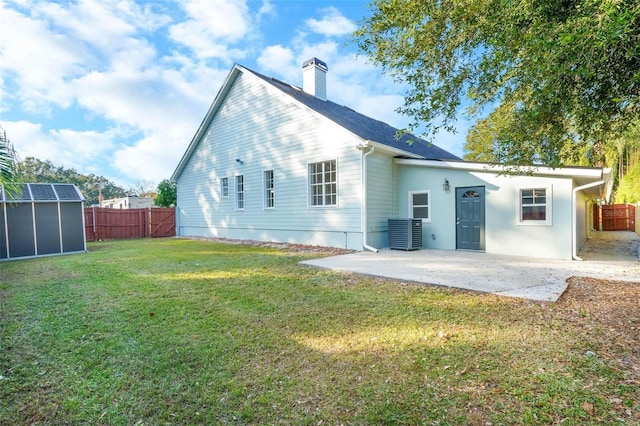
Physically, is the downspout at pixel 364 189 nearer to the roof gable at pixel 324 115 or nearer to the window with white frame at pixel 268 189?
the roof gable at pixel 324 115

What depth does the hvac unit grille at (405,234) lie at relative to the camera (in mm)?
9711

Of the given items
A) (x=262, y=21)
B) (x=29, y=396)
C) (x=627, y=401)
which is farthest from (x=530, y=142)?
(x=262, y=21)

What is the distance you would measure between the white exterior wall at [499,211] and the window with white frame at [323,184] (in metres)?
2.37

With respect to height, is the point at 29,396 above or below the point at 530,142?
below

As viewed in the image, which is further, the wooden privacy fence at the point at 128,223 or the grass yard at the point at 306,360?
the wooden privacy fence at the point at 128,223

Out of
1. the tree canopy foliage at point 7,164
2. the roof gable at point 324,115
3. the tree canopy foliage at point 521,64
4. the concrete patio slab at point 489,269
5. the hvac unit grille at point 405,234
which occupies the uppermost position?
the roof gable at point 324,115

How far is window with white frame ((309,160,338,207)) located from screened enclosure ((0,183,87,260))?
8.39 meters

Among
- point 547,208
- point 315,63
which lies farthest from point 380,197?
point 315,63

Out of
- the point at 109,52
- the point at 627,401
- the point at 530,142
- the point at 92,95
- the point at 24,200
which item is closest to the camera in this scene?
the point at 627,401

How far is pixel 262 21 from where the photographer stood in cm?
1031

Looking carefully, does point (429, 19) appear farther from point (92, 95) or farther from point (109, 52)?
point (92, 95)

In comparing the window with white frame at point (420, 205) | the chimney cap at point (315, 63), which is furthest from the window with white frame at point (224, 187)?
the window with white frame at point (420, 205)

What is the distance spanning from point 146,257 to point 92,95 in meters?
9.74

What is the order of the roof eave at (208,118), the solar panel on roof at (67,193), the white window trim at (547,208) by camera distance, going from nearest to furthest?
the white window trim at (547,208), the solar panel on roof at (67,193), the roof eave at (208,118)
